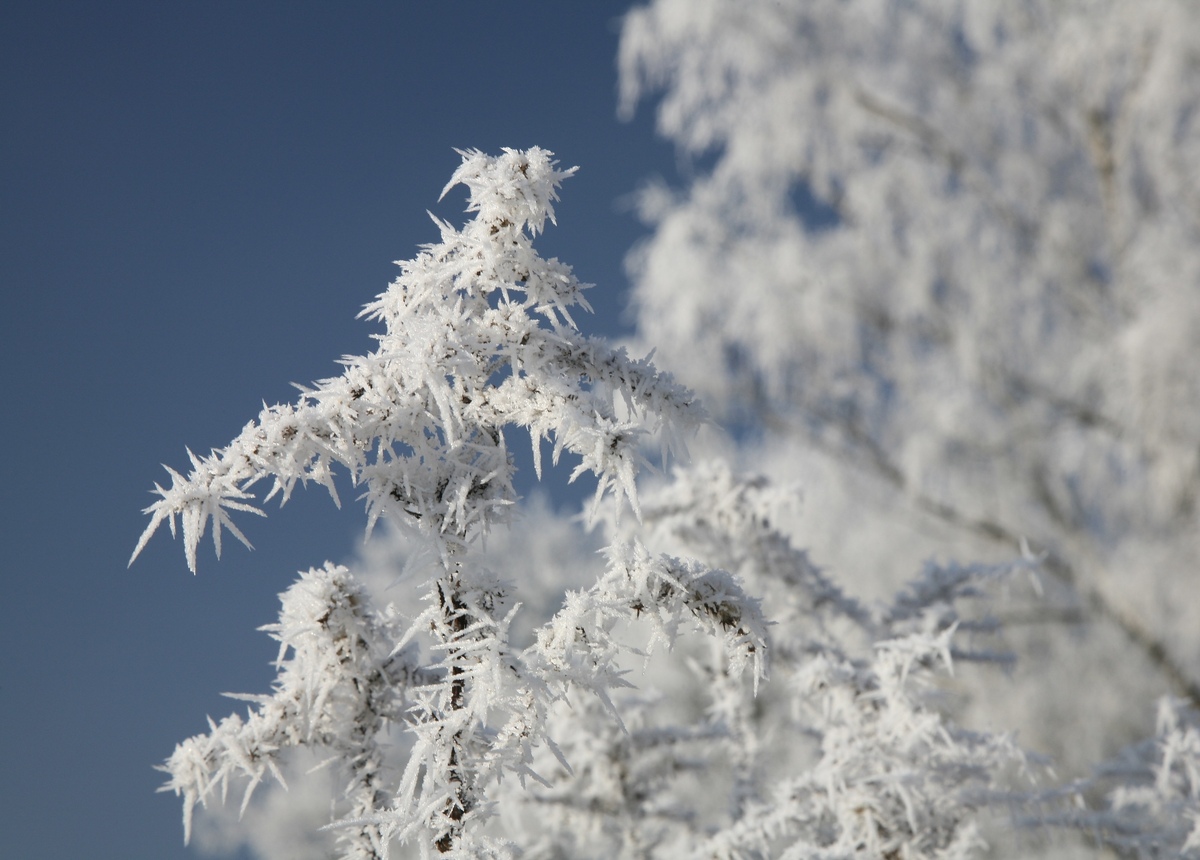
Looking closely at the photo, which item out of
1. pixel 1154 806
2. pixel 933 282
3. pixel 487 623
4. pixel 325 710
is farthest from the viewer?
pixel 933 282

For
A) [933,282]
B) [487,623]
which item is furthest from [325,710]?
[933,282]

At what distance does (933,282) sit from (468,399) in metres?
8.69

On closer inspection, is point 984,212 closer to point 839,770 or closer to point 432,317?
point 839,770

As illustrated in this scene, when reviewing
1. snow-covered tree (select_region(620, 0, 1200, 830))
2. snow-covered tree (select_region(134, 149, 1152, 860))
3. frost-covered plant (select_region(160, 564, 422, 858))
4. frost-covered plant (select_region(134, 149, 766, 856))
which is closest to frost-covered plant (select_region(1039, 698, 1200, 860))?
snow-covered tree (select_region(134, 149, 1152, 860))

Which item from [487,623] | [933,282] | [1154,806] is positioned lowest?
[487,623]

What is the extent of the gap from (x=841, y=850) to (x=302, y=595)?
5.45 feet

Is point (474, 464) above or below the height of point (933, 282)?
below

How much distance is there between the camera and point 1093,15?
8750mm

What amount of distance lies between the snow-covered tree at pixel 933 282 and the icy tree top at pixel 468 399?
7775mm

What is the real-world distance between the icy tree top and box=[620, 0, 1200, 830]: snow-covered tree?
7.77 m

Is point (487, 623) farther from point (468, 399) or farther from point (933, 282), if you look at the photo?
point (933, 282)

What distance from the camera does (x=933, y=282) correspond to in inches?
383

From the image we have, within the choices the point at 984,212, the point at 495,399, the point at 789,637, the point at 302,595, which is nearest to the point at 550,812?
the point at 789,637

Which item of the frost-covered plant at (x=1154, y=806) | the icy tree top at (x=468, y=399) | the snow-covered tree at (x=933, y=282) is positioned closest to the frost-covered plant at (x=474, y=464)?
the icy tree top at (x=468, y=399)
